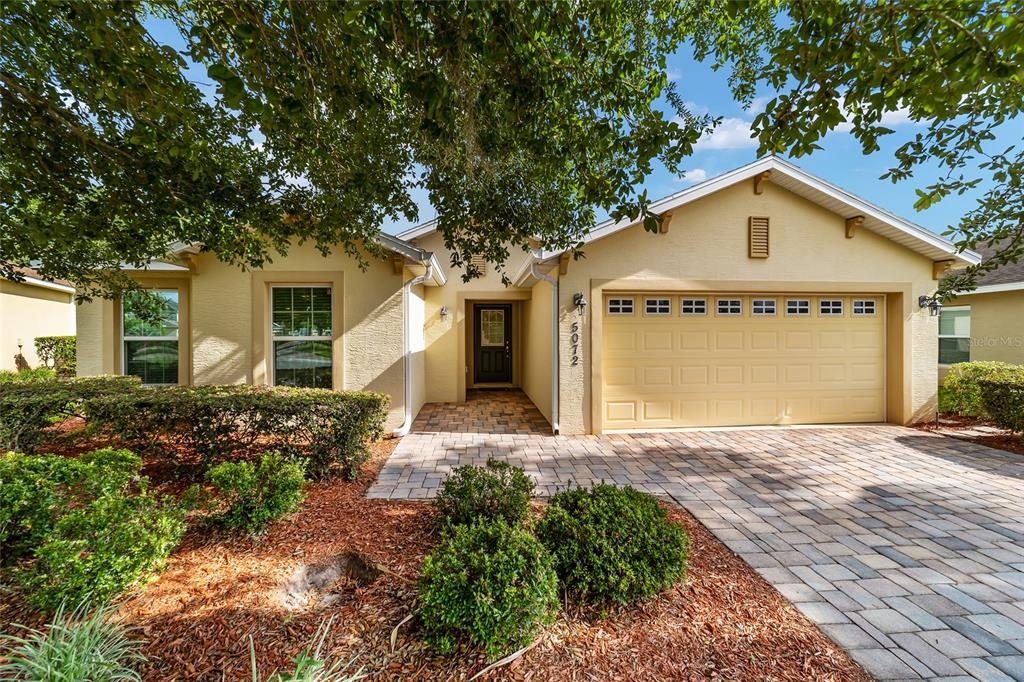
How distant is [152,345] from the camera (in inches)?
283

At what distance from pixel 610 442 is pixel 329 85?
6032 mm

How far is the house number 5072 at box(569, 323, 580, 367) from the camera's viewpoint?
23.3 feet

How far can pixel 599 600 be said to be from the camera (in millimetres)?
2600

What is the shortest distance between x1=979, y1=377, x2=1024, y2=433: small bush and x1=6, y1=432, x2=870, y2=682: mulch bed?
7.39 metres

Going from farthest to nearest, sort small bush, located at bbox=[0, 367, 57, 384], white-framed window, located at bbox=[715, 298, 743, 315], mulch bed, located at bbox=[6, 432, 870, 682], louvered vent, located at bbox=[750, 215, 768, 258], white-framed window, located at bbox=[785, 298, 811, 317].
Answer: small bush, located at bbox=[0, 367, 57, 384] → white-framed window, located at bbox=[785, 298, 811, 317] → white-framed window, located at bbox=[715, 298, 743, 315] → louvered vent, located at bbox=[750, 215, 768, 258] → mulch bed, located at bbox=[6, 432, 870, 682]

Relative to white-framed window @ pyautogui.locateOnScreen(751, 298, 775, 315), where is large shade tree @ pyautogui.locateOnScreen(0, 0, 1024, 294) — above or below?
above

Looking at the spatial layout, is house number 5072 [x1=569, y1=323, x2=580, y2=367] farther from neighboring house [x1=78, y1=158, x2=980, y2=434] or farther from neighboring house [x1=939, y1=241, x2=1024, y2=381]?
neighboring house [x1=939, y1=241, x2=1024, y2=381]

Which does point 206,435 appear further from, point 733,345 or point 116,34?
point 733,345

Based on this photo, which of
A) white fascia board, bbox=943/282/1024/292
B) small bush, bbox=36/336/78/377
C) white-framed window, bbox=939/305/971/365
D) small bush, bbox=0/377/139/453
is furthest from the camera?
small bush, bbox=36/336/78/377

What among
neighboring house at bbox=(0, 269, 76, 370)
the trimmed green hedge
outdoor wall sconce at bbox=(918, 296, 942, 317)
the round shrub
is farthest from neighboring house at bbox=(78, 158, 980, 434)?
neighboring house at bbox=(0, 269, 76, 370)

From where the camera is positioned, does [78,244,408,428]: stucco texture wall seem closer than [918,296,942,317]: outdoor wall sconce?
Yes

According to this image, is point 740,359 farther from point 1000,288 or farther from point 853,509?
point 1000,288

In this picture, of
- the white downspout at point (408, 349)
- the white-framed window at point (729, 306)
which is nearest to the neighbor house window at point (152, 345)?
the white downspout at point (408, 349)

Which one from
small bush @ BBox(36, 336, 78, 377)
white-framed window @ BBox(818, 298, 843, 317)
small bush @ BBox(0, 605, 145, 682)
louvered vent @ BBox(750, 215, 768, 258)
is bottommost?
small bush @ BBox(0, 605, 145, 682)
